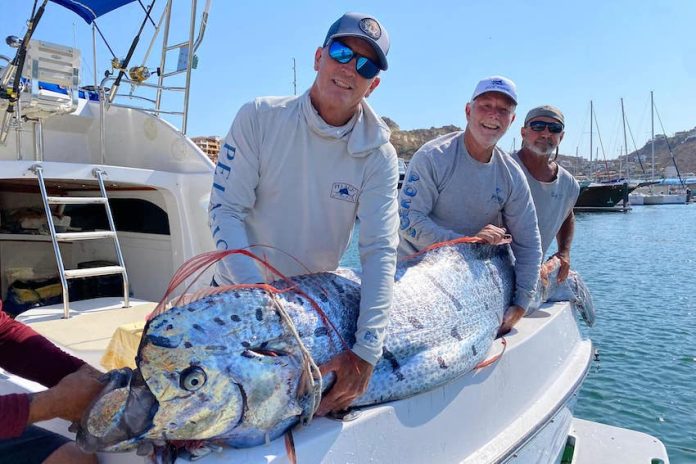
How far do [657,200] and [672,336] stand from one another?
203ft

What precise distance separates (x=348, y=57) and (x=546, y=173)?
8.70ft

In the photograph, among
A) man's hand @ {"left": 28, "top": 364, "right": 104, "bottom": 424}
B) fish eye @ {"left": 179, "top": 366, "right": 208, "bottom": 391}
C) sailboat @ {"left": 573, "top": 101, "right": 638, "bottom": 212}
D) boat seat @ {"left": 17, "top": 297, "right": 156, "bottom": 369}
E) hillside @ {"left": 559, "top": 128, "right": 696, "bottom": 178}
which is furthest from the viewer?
hillside @ {"left": 559, "top": 128, "right": 696, "bottom": 178}

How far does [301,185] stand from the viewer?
2.26 m

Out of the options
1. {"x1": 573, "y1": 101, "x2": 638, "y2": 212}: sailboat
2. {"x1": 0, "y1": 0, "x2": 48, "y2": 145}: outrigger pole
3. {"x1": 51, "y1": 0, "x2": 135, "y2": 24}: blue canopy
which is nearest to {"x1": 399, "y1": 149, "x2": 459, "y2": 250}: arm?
{"x1": 0, "y1": 0, "x2": 48, "y2": 145}: outrigger pole

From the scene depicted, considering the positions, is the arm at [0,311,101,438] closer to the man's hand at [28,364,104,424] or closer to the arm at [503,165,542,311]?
the man's hand at [28,364,104,424]

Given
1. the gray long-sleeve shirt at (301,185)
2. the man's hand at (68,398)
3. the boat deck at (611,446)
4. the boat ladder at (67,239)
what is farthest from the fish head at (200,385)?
the boat deck at (611,446)

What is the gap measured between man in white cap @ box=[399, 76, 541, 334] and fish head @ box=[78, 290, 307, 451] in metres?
1.71

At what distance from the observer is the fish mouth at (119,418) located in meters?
1.53

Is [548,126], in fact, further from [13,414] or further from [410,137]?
[410,137]

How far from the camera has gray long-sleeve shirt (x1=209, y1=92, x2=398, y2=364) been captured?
7.14 feet

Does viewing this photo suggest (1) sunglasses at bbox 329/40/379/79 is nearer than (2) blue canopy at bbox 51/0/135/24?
Yes

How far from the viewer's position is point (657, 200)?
62500 mm

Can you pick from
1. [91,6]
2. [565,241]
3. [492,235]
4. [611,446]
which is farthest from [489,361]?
[91,6]

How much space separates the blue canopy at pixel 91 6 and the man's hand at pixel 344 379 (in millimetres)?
4828
